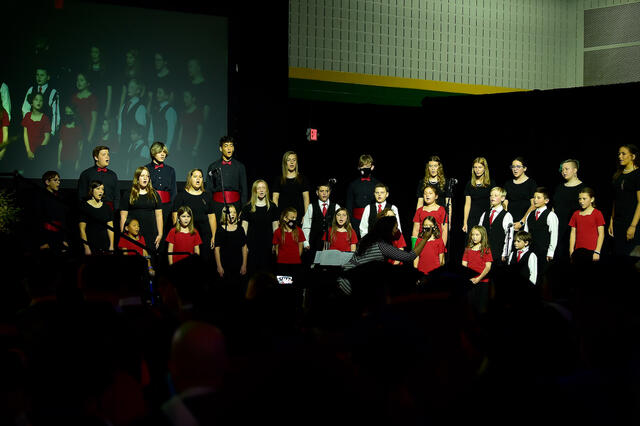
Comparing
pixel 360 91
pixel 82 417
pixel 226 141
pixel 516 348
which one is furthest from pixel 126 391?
pixel 360 91

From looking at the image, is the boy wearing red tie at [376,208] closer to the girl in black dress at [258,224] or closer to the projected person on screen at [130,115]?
the girl in black dress at [258,224]

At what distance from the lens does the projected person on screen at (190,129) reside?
32.2ft

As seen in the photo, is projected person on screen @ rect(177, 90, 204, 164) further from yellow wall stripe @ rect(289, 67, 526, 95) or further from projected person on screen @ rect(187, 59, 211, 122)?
yellow wall stripe @ rect(289, 67, 526, 95)

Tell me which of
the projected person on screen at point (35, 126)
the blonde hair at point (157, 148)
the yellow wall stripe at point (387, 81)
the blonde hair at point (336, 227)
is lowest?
the blonde hair at point (336, 227)

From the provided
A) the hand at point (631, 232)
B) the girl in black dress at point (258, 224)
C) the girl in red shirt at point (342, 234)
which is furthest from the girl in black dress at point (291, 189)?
the hand at point (631, 232)

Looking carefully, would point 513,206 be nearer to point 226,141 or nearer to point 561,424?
point 226,141

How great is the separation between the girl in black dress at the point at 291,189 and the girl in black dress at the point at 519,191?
8.38ft

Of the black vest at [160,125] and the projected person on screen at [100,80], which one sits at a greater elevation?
the projected person on screen at [100,80]

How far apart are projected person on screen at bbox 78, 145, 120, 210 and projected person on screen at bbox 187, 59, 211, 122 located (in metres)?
1.62

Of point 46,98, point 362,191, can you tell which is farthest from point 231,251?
point 46,98

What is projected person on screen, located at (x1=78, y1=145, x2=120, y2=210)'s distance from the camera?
28.2 ft

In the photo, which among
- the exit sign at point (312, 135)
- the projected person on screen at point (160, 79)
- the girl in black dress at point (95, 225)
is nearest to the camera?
the girl in black dress at point (95, 225)

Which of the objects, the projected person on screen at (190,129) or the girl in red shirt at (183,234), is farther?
the projected person on screen at (190,129)

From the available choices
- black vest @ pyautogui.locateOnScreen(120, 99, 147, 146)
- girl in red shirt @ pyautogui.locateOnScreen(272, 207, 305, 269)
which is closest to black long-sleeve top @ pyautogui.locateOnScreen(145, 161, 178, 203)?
black vest @ pyautogui.locateOnScreen(120, 99, 147, 146)
